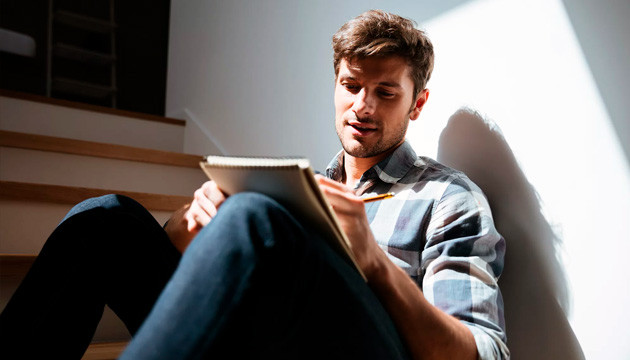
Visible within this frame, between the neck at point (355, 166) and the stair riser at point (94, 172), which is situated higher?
the neck at point (355, 166)

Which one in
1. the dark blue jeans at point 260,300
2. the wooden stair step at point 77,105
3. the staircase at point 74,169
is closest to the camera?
the dark blue jeans at point 260,300

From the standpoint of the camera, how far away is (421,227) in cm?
96

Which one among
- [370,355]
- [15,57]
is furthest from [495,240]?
[15,57]

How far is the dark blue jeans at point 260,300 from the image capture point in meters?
0.52

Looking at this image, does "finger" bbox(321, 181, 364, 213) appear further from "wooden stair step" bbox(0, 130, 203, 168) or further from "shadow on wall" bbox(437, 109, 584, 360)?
"wooden stair step" bbox(0, 130, 203, 168)

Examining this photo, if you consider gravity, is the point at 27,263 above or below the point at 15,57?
below

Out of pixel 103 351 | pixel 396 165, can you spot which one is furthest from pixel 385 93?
pixel 103 351

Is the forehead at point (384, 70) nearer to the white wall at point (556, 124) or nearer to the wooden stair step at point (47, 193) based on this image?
the white wall at point (556, 124)

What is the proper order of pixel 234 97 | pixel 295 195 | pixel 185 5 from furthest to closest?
pixel 185 5 < pixel 234 97 < pixel 295 195

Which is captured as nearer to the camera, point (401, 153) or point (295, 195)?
point (295, 195)

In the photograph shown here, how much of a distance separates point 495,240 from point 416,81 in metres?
0.40

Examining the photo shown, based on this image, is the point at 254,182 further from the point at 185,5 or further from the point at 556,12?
the point at 185,5

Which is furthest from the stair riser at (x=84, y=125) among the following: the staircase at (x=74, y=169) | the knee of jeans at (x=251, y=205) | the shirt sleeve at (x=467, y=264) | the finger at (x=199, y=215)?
the knee of jeans at (x=251, y=205)

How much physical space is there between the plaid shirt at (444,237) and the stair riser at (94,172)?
1.02 meters
